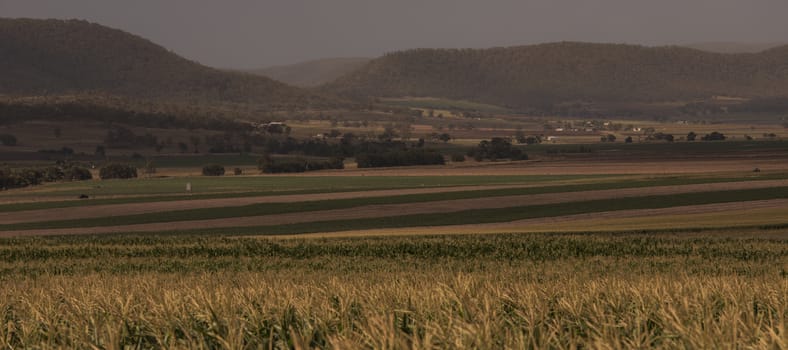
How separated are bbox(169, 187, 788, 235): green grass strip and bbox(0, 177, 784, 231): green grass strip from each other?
29.7 ft

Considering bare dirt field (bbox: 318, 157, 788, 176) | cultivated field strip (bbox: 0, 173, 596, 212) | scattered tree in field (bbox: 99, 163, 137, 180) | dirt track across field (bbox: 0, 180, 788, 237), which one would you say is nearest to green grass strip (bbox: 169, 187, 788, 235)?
dirt track across field (bbox: 0, 180, 788, 237)

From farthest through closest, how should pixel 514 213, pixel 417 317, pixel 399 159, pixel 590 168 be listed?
pixel 399 159 < pixel 590 168 < pixel 514 213 < pixel 417 317

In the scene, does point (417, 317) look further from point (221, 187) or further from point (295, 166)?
point (295, 166)

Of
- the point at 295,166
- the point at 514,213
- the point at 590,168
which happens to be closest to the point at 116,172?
the point at 295,166

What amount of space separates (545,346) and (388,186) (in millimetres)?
96678

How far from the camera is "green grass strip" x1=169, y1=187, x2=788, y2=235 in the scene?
224 ft

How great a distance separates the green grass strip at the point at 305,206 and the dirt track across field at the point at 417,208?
7.42ft

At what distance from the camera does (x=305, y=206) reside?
8244 cm

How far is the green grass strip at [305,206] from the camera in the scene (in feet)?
250

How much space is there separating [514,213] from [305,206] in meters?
17.6

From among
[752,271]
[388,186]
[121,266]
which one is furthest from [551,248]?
[388,186]

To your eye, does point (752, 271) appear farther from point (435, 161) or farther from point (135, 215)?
point (435, 161)

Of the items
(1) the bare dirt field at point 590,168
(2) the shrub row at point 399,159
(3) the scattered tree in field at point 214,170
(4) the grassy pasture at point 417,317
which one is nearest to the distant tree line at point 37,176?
(3) the scattered tree in field at point 214,170

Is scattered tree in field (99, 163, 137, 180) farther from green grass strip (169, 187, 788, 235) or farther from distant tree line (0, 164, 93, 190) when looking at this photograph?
green grass strip (169, 187, 788, 235)
